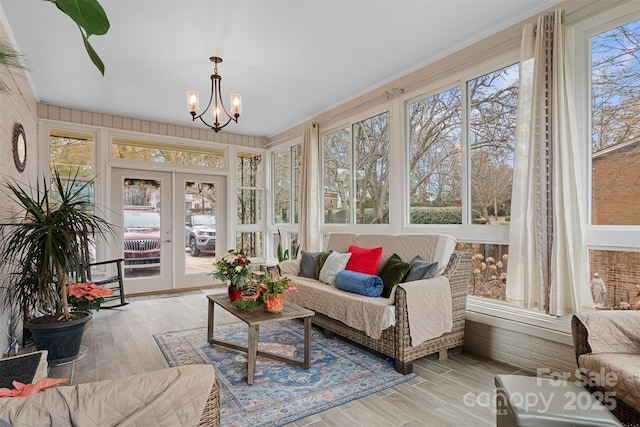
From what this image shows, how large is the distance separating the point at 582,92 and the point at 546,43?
43cm

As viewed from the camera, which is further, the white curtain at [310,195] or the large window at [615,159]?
the white curtain at [310,195]

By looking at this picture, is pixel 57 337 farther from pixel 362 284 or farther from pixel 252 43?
pixel 252 43

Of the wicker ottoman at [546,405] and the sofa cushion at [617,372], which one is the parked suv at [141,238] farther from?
the sofa cushion at [617,372]

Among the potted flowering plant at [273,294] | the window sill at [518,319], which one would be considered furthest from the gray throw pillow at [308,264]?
the window sill at [518,319]

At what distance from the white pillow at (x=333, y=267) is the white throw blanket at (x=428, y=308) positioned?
1025mm

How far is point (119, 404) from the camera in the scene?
1078mm

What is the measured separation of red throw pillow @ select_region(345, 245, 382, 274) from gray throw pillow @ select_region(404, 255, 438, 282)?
0.43m

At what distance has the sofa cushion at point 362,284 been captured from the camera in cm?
303

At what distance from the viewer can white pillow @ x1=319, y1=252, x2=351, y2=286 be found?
3.62 m

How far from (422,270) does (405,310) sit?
0.47 meters

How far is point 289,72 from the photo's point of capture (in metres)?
3.82

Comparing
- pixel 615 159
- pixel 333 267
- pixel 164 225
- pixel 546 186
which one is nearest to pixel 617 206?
pixel 615 159

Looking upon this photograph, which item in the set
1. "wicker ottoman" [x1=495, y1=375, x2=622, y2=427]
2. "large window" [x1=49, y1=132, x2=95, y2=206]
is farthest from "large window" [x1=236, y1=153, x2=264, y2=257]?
"wicker ottoman" [x1=495, y1=375, x2=622, y2=427]

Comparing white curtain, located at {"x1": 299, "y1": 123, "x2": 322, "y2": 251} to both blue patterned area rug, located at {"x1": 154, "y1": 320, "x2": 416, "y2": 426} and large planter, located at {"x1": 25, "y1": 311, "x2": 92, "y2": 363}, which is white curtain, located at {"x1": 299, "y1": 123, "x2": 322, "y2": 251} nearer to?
blue patterned area rug, located at {"x1": 154, "y1": 320, "x2": 416, "y2": 426}
